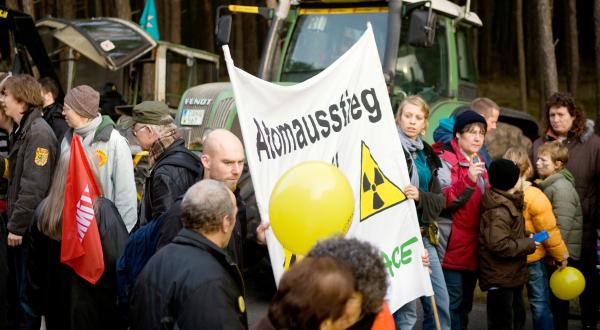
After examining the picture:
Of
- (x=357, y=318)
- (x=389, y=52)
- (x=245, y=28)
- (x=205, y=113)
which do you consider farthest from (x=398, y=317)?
(x=245, y=28)

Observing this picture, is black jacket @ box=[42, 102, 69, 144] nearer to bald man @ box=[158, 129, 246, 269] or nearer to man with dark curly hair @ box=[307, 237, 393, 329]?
bald man @ box=[158, 129, 246, 269]

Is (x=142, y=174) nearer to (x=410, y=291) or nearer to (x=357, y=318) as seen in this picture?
(x=410, y=291)

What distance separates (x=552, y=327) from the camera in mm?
6504

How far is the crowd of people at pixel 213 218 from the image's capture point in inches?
148

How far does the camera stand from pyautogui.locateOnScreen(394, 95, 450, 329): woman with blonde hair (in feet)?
18.9

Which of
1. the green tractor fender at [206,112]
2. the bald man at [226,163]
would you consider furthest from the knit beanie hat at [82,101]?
the green tractor fender at [206,112]

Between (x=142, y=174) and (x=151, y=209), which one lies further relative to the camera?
(x=142, y=174)

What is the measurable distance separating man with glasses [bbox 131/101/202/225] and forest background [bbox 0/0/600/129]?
13.1 meters

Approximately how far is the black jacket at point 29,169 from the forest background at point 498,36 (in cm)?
1193

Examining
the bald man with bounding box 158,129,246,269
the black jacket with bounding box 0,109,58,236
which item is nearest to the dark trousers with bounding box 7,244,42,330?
the black jacket with bounding box 0,109,58,236

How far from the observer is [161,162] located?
199 inches

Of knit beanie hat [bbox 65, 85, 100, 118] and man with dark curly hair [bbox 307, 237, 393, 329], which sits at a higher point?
knit beanie hat [bbox 65, 85, 100, 118]

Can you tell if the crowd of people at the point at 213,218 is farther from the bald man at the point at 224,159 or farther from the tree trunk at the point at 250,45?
the tree trunk at the point at 250,45

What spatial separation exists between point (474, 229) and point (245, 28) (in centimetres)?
1915
